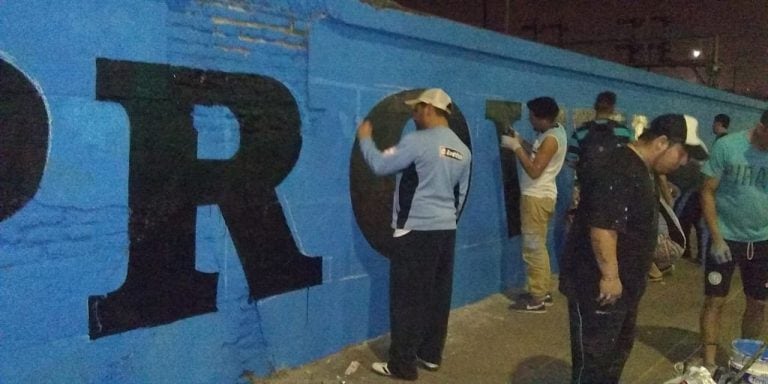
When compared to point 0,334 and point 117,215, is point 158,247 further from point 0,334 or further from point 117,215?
point 0,334

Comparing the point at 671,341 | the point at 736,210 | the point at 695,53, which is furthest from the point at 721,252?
the point at 695,53

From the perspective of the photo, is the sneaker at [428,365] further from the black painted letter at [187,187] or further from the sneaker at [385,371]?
the black painted letter at [187,187]

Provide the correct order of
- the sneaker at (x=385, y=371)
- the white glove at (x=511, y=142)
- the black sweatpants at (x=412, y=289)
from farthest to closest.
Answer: the white glove at (x=511, y=142)
the sneaker at (x=385, y=371)
the black sweatpants at (x=412, y=289)

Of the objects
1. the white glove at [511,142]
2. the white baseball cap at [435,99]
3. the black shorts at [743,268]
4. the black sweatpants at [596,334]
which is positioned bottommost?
the black sweatpants at [596,334]

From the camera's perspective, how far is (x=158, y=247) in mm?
3652

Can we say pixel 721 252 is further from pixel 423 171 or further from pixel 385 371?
pixel 385 371

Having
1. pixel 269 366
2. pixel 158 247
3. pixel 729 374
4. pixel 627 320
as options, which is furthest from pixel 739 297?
pixel 158 247

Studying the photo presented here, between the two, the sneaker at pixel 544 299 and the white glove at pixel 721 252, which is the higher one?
the white glove at pixel 721 252

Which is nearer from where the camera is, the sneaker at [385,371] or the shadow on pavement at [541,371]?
the sneaker at [385,371]

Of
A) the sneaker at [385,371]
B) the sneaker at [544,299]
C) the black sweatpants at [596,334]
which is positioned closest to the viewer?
the black sweatpants at [596,334]

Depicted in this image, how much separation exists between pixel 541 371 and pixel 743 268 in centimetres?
151

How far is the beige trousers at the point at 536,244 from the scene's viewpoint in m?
6.13

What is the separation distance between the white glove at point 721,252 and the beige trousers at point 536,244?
5.89ft

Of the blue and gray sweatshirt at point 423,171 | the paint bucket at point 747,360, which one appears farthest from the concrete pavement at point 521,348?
the blue and gray sweatshirt at point 423,171
